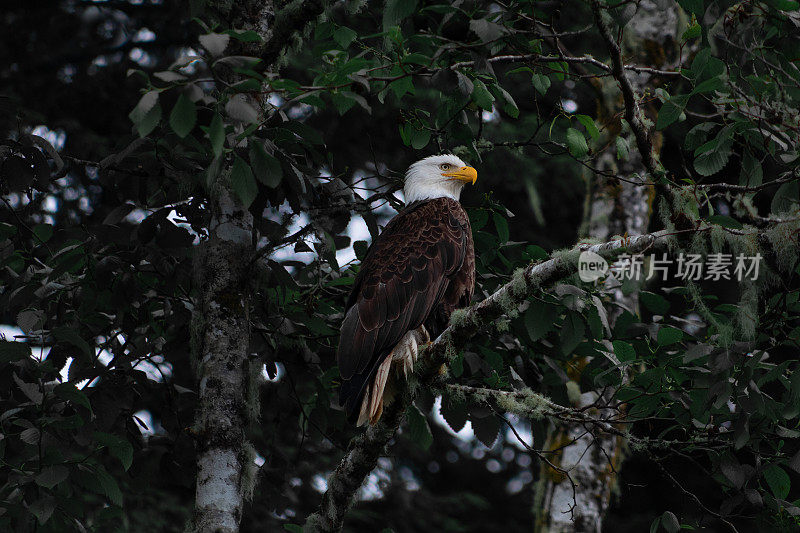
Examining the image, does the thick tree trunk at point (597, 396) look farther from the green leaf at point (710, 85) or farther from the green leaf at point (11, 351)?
the green leaf at point (11, 351)

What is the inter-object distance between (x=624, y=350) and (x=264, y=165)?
1.50 m

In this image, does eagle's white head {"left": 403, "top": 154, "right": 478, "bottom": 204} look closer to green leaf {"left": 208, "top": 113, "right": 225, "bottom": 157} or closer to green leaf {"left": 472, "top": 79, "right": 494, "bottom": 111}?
green leaf {"left": 472, "top": 79, "right": 494, "bottom": 111}

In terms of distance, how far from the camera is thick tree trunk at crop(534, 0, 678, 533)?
16.9 feet

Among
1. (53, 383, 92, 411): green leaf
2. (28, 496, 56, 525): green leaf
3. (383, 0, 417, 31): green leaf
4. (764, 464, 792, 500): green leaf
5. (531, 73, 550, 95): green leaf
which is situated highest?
(531, 73, 550, 95): green leaf

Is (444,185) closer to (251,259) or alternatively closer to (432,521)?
(251,259)

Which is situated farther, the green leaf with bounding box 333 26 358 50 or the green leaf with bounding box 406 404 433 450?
the green leaf with bounding box 406 404 433 450

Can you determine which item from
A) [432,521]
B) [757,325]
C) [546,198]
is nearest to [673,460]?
[757,325]

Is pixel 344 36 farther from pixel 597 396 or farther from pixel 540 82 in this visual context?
pixel 597 396

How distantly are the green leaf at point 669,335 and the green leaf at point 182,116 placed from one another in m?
1.76

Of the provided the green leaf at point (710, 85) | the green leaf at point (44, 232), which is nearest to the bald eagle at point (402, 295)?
the green leaf at point (44, 232)

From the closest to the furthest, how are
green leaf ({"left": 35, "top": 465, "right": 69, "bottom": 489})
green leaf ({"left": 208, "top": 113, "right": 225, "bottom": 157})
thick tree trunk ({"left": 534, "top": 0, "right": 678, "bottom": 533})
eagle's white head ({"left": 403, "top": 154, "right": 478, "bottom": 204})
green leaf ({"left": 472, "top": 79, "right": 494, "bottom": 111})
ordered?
green leaf ({"left": 208, "top": 113, "right": 225, "bottom": 157})
green leaf ({"left": 35, "top": 465, "right": 69, "bottom": 489})
green leaf ({"left": 472, "top": 79, "right": 494, "bottom": 111})
eagle's white head ({"left": 403, "top": 154, "right": 478, "bottom": 204})
thick tree trunk ({"left": 534, "top": 0, "right": 678, "bottom": 533})

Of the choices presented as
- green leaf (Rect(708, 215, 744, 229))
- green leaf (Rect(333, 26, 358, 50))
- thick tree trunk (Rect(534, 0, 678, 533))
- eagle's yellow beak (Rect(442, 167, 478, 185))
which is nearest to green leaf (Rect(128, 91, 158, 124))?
green leaf (Rect(333, 26, 358, 50))

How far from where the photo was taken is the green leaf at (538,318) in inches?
119

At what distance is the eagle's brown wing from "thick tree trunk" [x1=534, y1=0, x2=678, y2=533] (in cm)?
103
